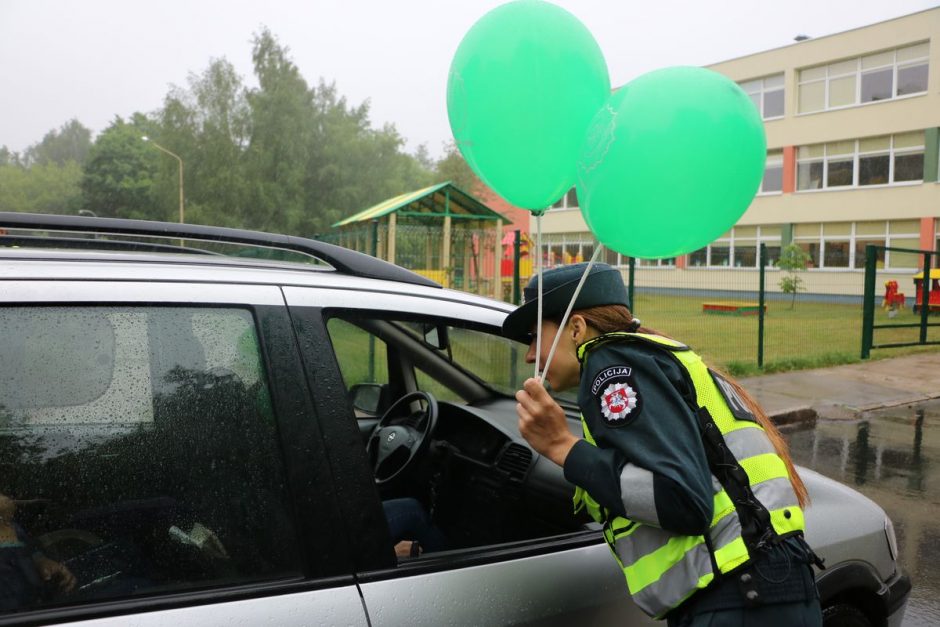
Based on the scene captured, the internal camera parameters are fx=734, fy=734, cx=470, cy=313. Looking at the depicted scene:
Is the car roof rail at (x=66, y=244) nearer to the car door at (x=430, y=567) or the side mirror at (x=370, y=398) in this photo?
the car door at (x=430, y=567)

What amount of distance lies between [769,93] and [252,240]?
125ft

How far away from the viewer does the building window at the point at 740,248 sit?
34.8 metres

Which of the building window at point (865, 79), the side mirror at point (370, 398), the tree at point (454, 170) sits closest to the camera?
the side mirror at point (370, 398)

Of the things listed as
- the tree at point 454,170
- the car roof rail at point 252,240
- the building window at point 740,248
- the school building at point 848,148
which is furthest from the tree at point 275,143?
the car roof rail at point 252,240

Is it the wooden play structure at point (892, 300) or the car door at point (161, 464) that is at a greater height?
the car door at point (161, 464)

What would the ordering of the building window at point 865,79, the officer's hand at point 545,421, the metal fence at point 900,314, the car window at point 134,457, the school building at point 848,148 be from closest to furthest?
the car window at point 134,457 → the officer's hand at point 545,421 → the metal fence at point 900,314 → the school building at point 848,148 → the building window at point 865,79

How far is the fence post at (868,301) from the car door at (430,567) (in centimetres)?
1200

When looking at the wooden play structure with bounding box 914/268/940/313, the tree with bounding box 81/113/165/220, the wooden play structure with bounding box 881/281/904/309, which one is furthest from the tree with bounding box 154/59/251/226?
the wooden play structure with bounding box 914/268/940/313

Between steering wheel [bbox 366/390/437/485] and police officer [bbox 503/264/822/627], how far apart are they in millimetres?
895

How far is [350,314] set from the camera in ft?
5.48

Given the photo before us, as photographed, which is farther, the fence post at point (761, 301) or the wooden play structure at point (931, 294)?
the wooden play structure at point (931, 294)

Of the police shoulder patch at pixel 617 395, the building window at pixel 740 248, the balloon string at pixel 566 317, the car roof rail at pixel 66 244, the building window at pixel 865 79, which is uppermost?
the building window at pixel 865 79

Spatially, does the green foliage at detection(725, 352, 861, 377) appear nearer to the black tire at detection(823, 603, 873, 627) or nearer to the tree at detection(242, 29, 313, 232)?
the black tire at detection(823, 603, 873, 627)

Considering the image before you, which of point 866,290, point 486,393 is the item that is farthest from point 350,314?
point 866,290
